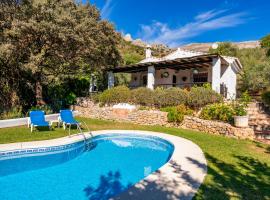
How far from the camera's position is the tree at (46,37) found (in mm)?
15977

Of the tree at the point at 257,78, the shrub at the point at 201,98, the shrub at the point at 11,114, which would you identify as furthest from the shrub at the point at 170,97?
the tree at the point at 257,78

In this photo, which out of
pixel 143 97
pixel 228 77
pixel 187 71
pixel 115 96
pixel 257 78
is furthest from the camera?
pixel 187 71

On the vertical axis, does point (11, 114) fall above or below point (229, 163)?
above

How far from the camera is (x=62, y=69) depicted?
20500 millimetres

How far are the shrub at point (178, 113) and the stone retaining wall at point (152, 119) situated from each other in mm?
302

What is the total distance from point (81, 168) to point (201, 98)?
9693mm

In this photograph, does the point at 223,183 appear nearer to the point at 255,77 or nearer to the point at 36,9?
the point at 36,9

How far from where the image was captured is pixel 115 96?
19531 mm

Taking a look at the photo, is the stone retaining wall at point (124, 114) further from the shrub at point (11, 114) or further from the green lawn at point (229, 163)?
the shrub at point (11, 114)

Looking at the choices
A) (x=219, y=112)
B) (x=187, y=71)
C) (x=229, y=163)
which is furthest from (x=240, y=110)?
(x=187, y=71)

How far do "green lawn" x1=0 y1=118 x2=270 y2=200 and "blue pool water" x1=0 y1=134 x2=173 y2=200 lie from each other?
1730 mm

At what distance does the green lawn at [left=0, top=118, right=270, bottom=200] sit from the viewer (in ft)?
18.3

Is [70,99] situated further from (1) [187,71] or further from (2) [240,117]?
(2) [240,117]

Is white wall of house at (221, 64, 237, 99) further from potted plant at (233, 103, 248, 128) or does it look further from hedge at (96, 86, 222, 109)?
potted plant at (233, 103, 248, 128)
